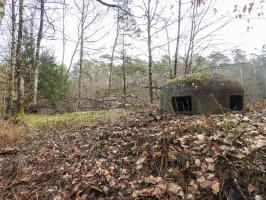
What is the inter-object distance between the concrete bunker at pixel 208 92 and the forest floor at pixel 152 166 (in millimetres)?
1729

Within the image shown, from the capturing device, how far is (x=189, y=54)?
14.7m

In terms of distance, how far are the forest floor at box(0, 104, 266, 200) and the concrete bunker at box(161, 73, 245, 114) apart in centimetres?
173

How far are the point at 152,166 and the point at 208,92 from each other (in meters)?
3.77

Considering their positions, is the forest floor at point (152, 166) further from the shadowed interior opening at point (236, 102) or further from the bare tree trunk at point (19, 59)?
the bare tree trunk at point (19, 59)

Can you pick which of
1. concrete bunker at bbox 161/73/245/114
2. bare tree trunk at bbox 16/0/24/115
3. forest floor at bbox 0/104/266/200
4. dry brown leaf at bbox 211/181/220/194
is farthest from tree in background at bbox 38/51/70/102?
dry brown leaf at bbox 211/181/220/194

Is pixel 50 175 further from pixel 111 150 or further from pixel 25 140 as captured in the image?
pixel 25 140

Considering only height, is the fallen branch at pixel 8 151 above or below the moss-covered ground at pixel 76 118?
below

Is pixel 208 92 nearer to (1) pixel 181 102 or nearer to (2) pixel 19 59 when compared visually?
(1) pixel 181 102

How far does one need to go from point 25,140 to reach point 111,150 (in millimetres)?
3880

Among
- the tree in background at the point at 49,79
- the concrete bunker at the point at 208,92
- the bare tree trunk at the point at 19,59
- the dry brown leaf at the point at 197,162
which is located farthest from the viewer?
the tree in background at the point at 49,79

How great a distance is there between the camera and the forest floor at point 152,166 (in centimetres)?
337

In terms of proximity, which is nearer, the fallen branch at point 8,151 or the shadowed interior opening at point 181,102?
the fallen branch at point 8,151

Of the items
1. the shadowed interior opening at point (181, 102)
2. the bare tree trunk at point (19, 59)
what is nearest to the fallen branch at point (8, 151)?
the shadowed interior opening at point (181, 102)

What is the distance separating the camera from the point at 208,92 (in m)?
7.20
